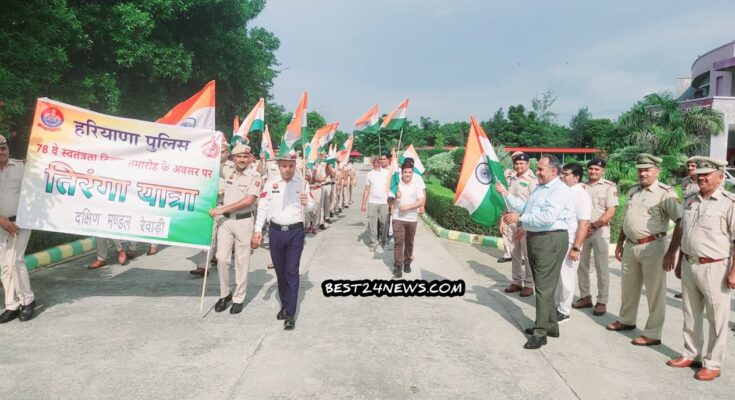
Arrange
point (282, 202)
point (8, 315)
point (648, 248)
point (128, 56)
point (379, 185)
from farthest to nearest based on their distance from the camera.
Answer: point (128, 56) → point (379, 185) → point (282, 202) → point (8, 315) → point (648, 248)

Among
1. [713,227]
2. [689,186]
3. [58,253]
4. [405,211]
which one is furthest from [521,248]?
[58,253]

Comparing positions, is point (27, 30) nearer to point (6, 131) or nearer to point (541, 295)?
point (6, 131)

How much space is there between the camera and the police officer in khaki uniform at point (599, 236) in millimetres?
5777

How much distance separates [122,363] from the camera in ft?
13.4

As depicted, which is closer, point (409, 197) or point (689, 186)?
point (689, 186)

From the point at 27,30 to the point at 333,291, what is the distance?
21.2ft

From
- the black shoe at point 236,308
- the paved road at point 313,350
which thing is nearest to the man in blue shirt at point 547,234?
the paved road at point 313,350

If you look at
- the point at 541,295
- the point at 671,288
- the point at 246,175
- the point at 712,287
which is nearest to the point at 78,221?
the point at 246,175

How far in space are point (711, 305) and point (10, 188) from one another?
6854 millimetres

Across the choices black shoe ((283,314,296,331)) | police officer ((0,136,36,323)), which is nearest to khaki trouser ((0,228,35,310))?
police officer ((0,136,36,323))

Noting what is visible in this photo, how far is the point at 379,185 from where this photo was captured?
9.39 m

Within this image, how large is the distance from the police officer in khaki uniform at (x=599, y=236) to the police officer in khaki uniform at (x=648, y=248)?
51 cm

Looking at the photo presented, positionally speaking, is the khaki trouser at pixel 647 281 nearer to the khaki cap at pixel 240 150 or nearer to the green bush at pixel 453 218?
the khaki cap at pixel 240 150

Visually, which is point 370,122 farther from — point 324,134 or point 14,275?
point 14,275
